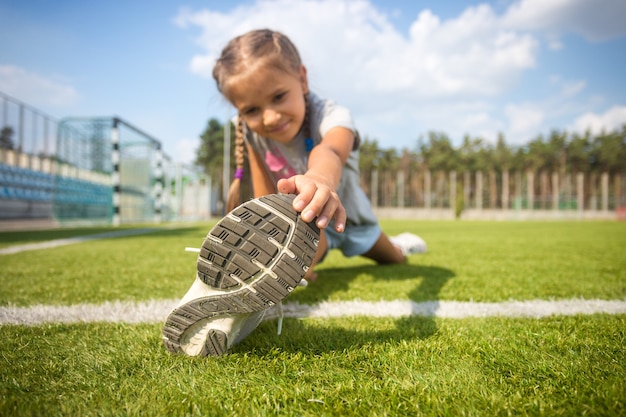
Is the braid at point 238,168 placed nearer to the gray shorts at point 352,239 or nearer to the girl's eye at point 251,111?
the girl's eye at point 251,111

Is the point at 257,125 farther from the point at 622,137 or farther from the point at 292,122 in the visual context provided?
the point at 622,137

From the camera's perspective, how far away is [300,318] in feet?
5.59

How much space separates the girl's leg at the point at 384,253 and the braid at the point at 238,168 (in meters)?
1.27

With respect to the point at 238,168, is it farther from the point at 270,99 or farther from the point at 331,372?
the point at 331,372

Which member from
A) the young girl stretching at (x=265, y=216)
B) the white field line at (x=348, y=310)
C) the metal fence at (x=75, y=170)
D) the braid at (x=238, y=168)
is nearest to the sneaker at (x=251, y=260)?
the young girl stretching at (x=265, y=216)

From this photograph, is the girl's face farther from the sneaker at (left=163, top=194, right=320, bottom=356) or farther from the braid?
the sneaker at (left=163, top=194, right=320, bottom=356)

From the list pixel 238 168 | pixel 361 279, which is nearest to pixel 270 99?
pixel 238 168

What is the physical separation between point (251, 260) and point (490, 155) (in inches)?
2330

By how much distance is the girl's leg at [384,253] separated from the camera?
3.23 meters

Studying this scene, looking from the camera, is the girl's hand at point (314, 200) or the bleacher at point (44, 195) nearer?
the girl's hand at point (314, 200)

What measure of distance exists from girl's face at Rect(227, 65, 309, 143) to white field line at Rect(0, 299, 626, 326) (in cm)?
94

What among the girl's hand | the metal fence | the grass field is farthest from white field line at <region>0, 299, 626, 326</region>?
the metal fence

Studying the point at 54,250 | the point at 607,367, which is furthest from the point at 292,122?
the point at 54,250

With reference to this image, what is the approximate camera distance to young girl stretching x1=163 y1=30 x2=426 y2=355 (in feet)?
3.53
